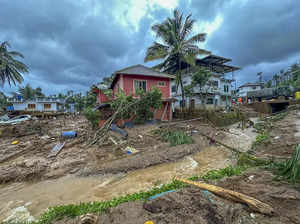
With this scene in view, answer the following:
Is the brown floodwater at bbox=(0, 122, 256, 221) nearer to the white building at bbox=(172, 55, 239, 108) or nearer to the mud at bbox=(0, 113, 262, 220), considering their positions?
the mud at bbox=(0, 113, 262, 220)

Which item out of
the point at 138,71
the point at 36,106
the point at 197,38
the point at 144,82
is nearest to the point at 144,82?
the point at 144,82

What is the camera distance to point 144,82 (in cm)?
1254

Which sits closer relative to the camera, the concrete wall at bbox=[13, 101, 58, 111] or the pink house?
the pink house

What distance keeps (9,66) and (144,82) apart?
28428mm

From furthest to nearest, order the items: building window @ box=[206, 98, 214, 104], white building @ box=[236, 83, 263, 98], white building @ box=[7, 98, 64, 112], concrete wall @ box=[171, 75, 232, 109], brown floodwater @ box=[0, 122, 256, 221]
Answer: white building @ box=[236, 83, 263, 98] < white building @ box=[7, 98, 64, 112] < building window @ box=[206, 98, 214, 104] < concrete wall @ box=[171, 75, 232, 109] < brown floodwater @ box=[0, 122, 256, 221]

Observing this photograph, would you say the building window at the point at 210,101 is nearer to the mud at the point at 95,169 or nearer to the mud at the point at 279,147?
the mud at the point at 279,147

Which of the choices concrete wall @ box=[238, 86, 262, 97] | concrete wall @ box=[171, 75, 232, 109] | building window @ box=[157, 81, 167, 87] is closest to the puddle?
building window @ box=[157, 81, 167, 87]

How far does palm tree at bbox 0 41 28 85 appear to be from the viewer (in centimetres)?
2189

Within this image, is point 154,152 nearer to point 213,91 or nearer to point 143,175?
point 143,175

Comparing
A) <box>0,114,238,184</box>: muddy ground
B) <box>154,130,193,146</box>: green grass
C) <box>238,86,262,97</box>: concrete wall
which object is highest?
<box>238,86,262,97</box>: concrete wall

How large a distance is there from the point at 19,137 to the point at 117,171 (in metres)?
11.7

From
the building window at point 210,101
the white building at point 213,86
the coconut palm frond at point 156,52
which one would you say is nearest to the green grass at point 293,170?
the coconut palm frond at point 156,52

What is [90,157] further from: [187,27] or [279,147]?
[187,27]

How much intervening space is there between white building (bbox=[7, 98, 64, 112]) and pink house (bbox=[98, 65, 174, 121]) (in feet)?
82.5
